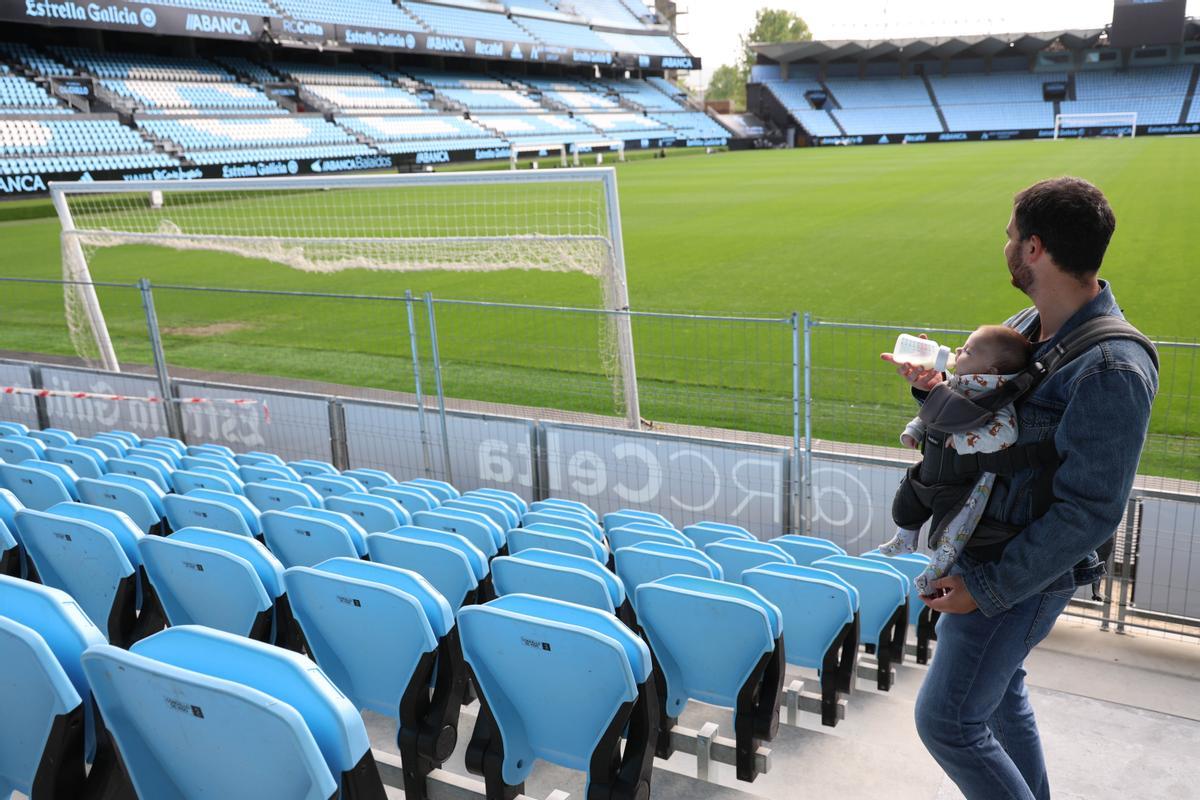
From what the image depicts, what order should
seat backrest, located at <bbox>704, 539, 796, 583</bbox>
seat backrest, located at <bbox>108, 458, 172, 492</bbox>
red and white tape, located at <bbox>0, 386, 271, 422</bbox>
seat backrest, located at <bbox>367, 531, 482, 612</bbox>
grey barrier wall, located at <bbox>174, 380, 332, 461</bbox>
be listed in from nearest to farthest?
1. seat backrest, located at <bbox>367, 531, 482, 612</bbox>
2. seat backrest, located at <bbox>704, 539, 796, 583</bbox>
3. seat backrest, located at <bbox>108, 458, 172, 492</bbox>
4. grey barrier wall, located at <bbox>174, 380, 332, 461</bbox>
5. red and white tape, located at <bbox>0, 386, 271, 422</bbox>

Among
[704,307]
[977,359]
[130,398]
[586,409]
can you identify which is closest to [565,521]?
[977,359]

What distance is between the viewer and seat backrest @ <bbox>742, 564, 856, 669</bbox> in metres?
3.69

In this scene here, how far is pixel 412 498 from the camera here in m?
5.96

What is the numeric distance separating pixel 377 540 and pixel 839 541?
372 cm

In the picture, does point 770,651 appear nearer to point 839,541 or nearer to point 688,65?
point 839,541

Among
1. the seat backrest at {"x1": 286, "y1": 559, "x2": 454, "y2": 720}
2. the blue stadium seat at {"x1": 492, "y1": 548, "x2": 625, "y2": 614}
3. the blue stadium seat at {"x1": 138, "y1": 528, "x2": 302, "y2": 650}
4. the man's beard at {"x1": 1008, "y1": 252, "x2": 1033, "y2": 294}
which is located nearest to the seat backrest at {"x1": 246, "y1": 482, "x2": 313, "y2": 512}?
the blue stadium seat at {"x1": 138, "y1": 528, "x2": 302, "y2": 650}

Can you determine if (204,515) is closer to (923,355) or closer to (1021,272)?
(923,355)

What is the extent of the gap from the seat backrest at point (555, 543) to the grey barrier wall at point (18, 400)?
26.7ft

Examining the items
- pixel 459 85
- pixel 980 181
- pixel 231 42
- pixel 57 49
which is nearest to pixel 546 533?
pixel 980 181

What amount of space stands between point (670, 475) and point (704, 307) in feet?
27.9

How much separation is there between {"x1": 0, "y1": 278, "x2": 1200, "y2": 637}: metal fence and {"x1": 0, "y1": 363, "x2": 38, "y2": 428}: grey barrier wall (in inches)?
0.9

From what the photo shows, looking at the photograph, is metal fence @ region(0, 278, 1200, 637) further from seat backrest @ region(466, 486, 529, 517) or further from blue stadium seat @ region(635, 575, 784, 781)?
blue stadium seat @ region(635, 575, 784, 781)

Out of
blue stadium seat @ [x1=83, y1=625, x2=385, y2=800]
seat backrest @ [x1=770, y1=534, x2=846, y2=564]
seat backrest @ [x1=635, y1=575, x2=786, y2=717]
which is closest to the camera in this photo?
blue stadium seat @ [x1=83, y1=625, x2=385, y2=800]

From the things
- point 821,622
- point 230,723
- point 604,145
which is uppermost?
point 604,145
